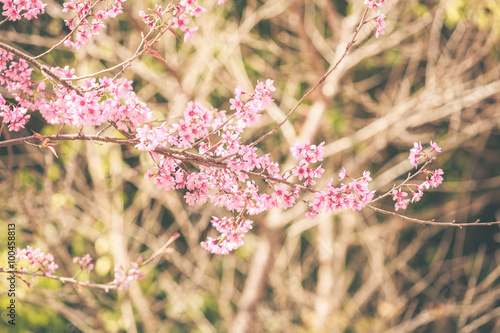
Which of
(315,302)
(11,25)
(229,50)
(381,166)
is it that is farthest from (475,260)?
(11,25)

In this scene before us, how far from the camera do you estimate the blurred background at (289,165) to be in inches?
184

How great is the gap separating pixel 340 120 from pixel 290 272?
1976mm

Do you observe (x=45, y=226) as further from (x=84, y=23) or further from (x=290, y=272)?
(x=84, y=23)

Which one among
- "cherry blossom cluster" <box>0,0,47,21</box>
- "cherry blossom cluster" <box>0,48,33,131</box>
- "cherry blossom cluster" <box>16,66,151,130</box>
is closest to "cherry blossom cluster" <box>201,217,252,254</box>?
"cherry blossom cluster" <box>16,66,151,130</box>

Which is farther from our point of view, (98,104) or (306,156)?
(306,156)

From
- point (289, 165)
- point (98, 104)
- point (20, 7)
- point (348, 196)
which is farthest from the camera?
point (289, 165)

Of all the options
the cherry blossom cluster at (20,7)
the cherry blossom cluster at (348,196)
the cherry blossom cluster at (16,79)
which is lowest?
the cherry blossom cluster at (348,196)

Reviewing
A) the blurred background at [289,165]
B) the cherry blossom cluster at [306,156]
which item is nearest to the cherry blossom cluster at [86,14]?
the cherry blossom cluster at [306,156]

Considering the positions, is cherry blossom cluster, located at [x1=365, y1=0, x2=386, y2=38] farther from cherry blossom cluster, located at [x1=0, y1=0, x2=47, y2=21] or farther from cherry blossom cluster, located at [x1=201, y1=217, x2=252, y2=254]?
cherry blossom cluster, located at [x1=0, y1=0, x2=47, y2=21]

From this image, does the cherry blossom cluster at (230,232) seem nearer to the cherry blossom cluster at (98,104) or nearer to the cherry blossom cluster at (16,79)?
the cherry blossom cluster at (98,104)

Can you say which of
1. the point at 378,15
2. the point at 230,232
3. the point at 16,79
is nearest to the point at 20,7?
the point at 16,79

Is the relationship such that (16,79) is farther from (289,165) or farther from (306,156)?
(289,165)

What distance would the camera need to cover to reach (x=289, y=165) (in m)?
4.65

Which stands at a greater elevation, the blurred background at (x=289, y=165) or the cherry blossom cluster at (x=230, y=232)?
the blurred background at (x=289, y=165)
